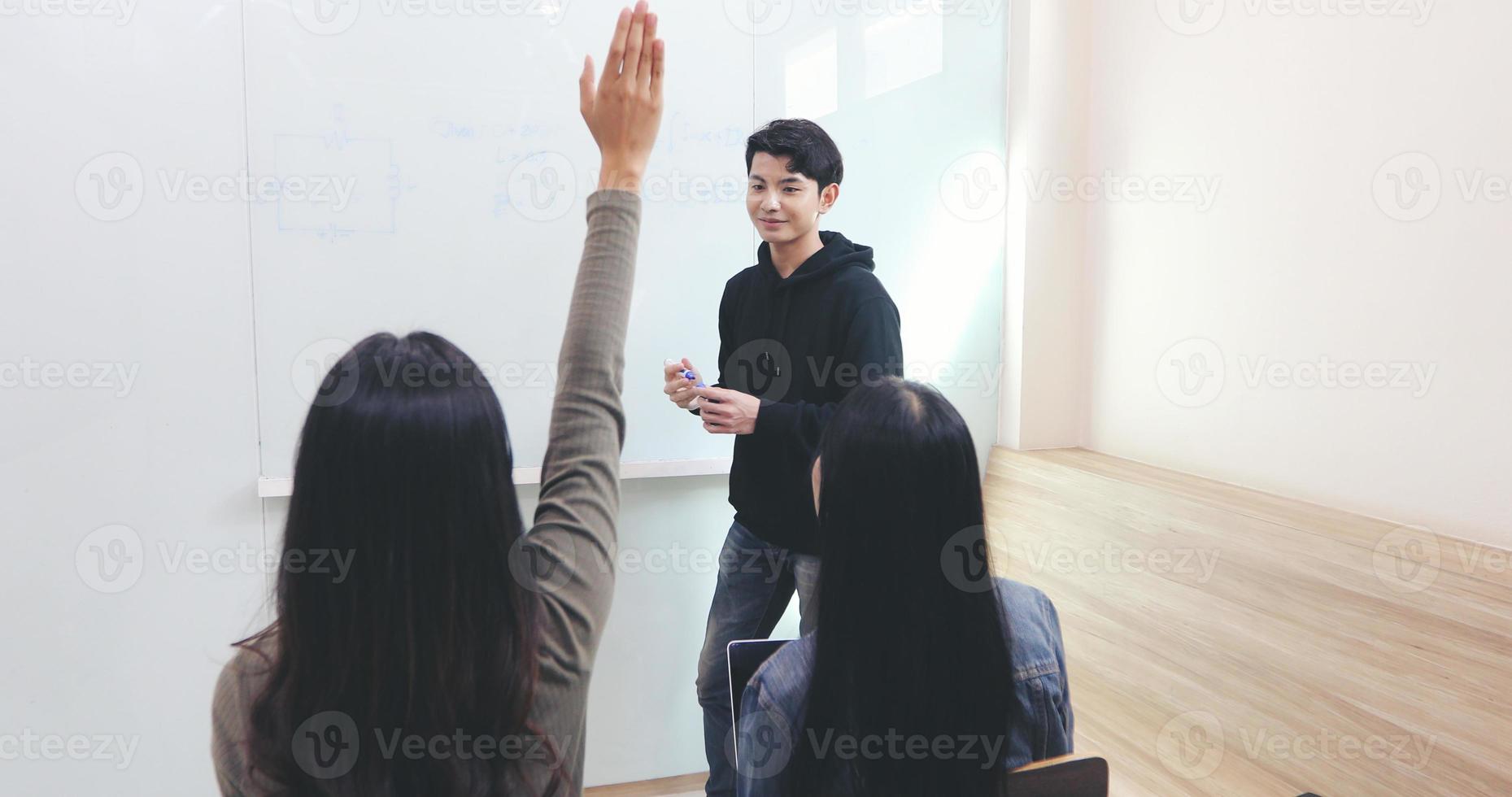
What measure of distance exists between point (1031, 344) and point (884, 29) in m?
0.97

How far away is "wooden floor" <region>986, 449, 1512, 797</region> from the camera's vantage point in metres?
1.41

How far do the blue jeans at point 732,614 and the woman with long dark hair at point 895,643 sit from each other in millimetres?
1078

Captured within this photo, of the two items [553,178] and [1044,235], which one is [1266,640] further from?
[553,178]

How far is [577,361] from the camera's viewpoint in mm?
892

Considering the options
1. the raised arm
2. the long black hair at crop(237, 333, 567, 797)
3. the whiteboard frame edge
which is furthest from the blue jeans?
the long black hair at crop(237, 333, 567, 797)

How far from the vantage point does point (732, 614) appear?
211 cm

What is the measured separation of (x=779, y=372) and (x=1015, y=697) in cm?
113

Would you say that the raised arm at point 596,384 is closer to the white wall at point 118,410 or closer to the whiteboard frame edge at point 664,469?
the whiteboard frame edge at point 664,469

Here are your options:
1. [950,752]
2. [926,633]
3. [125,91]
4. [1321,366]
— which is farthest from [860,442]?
[125,91]

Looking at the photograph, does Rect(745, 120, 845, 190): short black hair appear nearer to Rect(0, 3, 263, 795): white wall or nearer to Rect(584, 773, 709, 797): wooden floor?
Rect(0, 3, 263, 795): white wall

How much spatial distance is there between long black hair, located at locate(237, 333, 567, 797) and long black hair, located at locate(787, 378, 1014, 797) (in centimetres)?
33

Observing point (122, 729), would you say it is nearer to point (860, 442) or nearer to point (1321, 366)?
point (860, 442)

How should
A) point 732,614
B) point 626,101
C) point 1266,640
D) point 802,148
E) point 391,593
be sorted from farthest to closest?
point 732,614
point 802,148
point 1266,640
point 626,101
point 391,593

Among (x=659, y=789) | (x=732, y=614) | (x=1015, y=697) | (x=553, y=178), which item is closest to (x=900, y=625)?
(x=1015, y=697)
